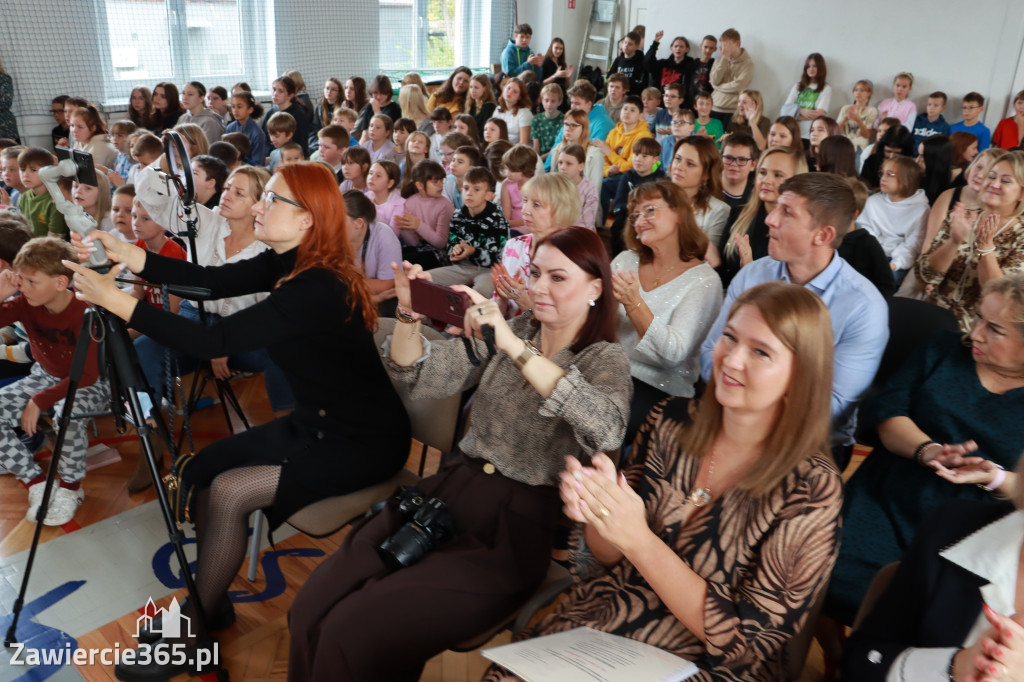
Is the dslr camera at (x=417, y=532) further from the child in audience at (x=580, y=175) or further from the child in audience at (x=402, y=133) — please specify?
the child in audience at (x=402, y=133)

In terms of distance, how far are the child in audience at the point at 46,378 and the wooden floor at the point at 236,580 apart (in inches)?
2.9

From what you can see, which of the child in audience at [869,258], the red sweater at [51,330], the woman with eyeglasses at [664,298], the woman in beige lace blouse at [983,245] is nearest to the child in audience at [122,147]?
the red sweater at [51,330]

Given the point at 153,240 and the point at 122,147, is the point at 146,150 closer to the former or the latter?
the point at 122,147

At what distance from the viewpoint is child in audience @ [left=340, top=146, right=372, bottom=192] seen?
4.79 metres

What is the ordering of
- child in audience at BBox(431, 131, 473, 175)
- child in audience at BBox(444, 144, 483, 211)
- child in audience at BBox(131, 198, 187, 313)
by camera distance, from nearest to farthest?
child in audience at BBox(131, 198, 187, 313) → child in audience at BBox(444, 144, 483, 211) → child in audience at BBox(431, 131, 473, 175)

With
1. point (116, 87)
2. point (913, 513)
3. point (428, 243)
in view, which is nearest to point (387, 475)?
point (913, 513)

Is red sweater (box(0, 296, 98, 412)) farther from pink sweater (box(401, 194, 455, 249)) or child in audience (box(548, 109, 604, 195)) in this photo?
child in audience (box(548, 109, 604, 195))

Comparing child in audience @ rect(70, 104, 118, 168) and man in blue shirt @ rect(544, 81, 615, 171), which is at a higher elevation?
man in blue shirt @ rect(544, 81, 615, 171)

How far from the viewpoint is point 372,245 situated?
3.76 metres

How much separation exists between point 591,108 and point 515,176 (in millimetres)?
3023

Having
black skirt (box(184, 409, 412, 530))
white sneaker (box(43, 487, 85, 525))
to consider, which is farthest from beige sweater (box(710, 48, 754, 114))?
white sneaker (box(43, 487, 85, 525))

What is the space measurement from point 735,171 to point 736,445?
2703mm

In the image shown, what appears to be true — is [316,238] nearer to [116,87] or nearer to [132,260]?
[132,260]

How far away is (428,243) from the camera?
450 cm
